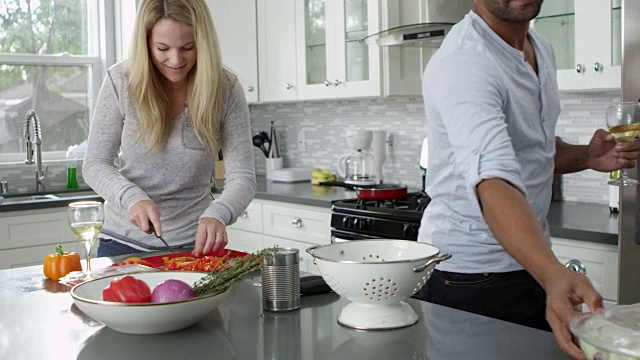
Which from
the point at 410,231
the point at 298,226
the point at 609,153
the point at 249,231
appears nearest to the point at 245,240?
the point at 249,231

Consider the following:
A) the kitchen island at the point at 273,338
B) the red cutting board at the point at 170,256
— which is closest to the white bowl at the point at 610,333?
the kitchen island at the point at 273,338

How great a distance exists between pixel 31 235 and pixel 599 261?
9.46 feet

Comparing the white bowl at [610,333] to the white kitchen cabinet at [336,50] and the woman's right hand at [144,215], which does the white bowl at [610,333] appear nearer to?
the woman's right hand at [144,215]

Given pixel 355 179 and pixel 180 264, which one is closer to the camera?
pixel 180 264

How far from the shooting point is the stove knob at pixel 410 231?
3342 millimetres

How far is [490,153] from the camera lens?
153 cm

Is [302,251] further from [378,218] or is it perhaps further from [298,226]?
[378,218]

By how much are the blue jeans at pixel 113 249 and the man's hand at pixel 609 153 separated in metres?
1.40

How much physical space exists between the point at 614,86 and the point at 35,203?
114 inches

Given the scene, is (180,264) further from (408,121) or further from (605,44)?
(408,121)

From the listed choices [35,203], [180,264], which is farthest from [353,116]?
[180,264]

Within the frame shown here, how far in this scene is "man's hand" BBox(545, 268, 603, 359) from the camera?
1.24m

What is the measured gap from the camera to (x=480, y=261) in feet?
6.10

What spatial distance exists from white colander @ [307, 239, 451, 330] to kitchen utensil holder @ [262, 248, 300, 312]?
11 centimetres
